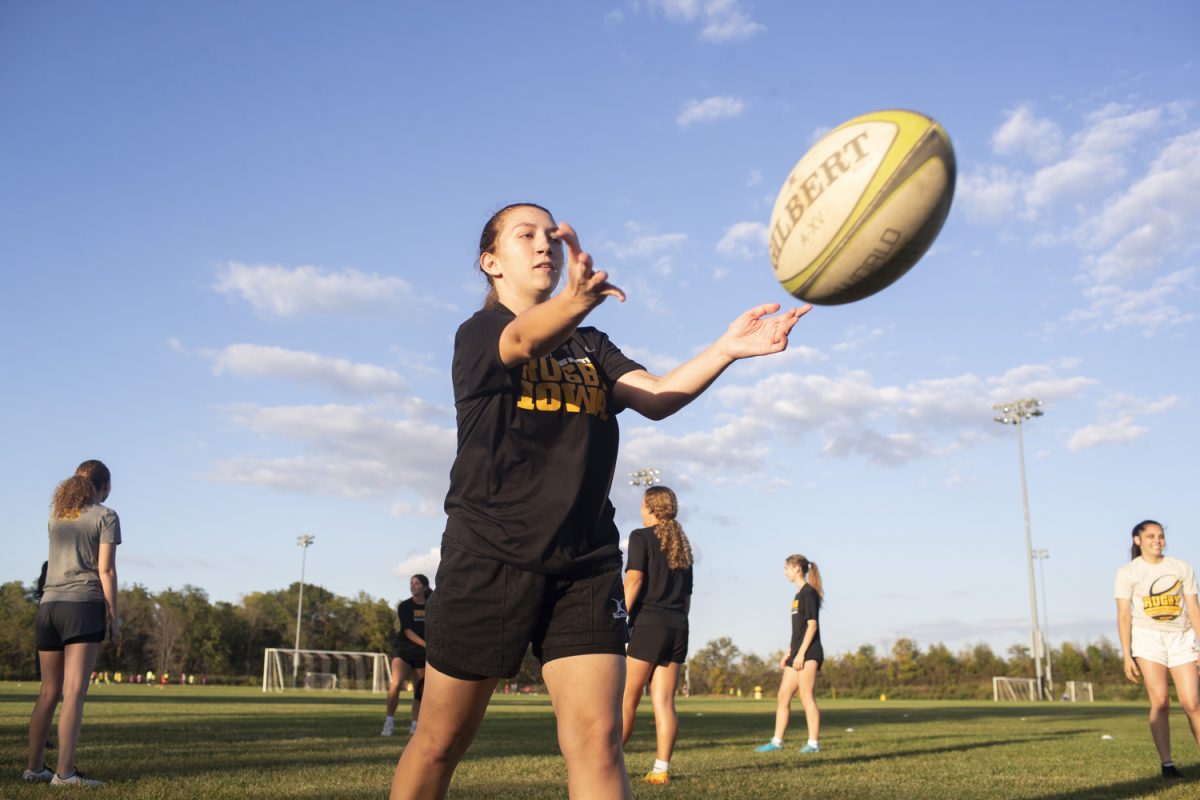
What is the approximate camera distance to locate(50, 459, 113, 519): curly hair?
7.39 meters

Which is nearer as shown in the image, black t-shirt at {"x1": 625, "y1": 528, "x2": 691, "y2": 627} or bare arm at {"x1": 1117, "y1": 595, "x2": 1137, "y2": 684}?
black t-shirt at {"x1": 625, "y1": 528, "x2": 691, "y2": 627}

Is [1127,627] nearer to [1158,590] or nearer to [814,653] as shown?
[1158,590]

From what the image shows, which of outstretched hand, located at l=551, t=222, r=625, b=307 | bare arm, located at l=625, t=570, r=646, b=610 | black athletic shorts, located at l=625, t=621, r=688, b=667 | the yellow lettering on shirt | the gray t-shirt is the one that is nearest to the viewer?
outstretched hand, located at l=551, t=222, r=625, b=307

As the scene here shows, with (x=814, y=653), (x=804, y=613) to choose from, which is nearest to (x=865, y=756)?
(x=814, y=653)

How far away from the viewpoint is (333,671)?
68.8m

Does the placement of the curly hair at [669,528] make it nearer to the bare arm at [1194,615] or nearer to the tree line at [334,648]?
the bare arm at [1194,615]

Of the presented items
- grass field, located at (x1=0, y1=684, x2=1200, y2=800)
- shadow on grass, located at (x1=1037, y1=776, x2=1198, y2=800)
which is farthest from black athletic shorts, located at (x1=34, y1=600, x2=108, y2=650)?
shadow on grass, located at (x1=1037, y1=776, x2=1198, y2=800)

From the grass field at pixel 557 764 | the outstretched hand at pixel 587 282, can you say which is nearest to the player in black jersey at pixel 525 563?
the outstretched hand at pixel 587 282

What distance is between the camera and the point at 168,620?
271 ft

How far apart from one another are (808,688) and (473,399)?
9.49m

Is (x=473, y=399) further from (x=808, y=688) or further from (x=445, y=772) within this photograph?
(x=808, y=688)

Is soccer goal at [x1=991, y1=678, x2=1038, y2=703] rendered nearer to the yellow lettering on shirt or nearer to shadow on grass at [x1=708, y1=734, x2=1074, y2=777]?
shadow on grass at [x1=708, y1=734, x2=1074, y2=777]

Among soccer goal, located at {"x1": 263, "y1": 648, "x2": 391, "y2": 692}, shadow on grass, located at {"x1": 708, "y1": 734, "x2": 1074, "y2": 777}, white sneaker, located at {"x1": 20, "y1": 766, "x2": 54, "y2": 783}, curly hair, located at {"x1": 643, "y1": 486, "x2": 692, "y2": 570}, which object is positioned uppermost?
curly hair, located at {"x1": 643, "y1": 486, "x2": 692, "y2": 570}

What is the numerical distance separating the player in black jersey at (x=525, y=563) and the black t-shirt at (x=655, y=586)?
534cm
